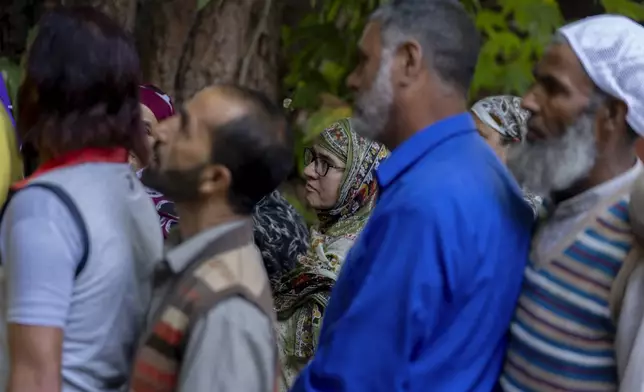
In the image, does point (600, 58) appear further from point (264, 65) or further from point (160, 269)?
point (264, 65)

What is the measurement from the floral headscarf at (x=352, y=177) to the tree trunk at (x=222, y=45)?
1.02m

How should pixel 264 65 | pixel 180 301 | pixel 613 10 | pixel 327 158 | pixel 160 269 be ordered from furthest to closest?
pixel 264 65, pixel 613 10, pixel 327 158, pixel 160 269, pixel 180 301

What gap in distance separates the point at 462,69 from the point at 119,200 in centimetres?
64

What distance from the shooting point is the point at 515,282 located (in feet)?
5.09

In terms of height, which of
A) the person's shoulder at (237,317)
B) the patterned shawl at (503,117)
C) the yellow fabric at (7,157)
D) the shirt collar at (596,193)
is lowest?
the patterned shawl at (503,117)

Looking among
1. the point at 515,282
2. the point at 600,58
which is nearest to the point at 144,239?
the point at 515,282

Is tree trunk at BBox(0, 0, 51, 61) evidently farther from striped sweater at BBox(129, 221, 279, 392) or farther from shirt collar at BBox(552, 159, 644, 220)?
shirt collar at BBox(552, 159, 644, 220)

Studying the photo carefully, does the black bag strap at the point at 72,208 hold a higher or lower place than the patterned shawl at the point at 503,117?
higher

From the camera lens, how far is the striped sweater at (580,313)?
1.45 meters

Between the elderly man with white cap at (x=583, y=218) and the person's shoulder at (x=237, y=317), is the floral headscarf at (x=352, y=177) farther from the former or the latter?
the person's shoulder at (x=237, y=317)

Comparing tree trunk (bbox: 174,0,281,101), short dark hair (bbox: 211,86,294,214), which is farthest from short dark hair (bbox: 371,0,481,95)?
tree trunk (bbox: 174,0,281,101)

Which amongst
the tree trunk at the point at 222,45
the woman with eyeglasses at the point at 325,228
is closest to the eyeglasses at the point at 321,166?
the woman with eyeglasses at the point at 325,228

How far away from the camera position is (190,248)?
59.2 inches

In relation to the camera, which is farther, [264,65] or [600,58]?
[264,65]
